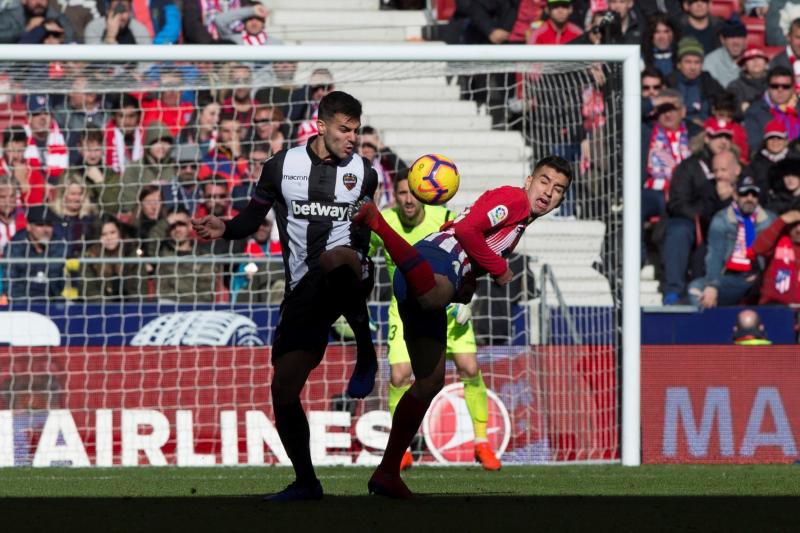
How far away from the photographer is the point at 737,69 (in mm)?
17141

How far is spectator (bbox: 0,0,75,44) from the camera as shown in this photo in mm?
16172

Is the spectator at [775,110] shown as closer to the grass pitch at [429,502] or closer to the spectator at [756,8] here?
the spectator at [756,8]

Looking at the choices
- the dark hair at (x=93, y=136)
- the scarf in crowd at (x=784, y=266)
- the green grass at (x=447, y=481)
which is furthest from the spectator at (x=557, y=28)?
the green grass at (x=447, y=481)

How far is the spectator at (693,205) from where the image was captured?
49.4ft

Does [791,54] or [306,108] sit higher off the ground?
[791,54]

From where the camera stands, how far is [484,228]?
7.01 m

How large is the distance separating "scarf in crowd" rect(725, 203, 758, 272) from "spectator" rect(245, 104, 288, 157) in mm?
5031

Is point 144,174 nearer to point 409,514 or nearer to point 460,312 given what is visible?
point 460,312

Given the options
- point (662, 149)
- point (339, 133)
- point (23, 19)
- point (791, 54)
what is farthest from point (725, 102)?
point (339, 133)

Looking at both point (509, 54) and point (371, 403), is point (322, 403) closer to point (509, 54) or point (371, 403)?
point (371, 403)

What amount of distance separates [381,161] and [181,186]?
2.11m

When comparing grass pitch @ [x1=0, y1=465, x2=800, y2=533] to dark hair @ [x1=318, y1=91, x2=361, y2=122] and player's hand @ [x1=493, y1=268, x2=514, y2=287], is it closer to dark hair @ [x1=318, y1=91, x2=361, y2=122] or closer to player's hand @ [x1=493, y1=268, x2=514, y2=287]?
player's hand @ [x1=493, y1=268, x2=514, y2=287]

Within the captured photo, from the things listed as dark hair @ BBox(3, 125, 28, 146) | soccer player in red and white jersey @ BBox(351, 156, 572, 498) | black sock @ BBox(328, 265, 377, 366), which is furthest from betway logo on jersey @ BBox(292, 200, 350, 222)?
dark hair @ BBox(3, 125, 28, 146)

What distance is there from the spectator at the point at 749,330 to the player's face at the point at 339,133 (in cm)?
673
